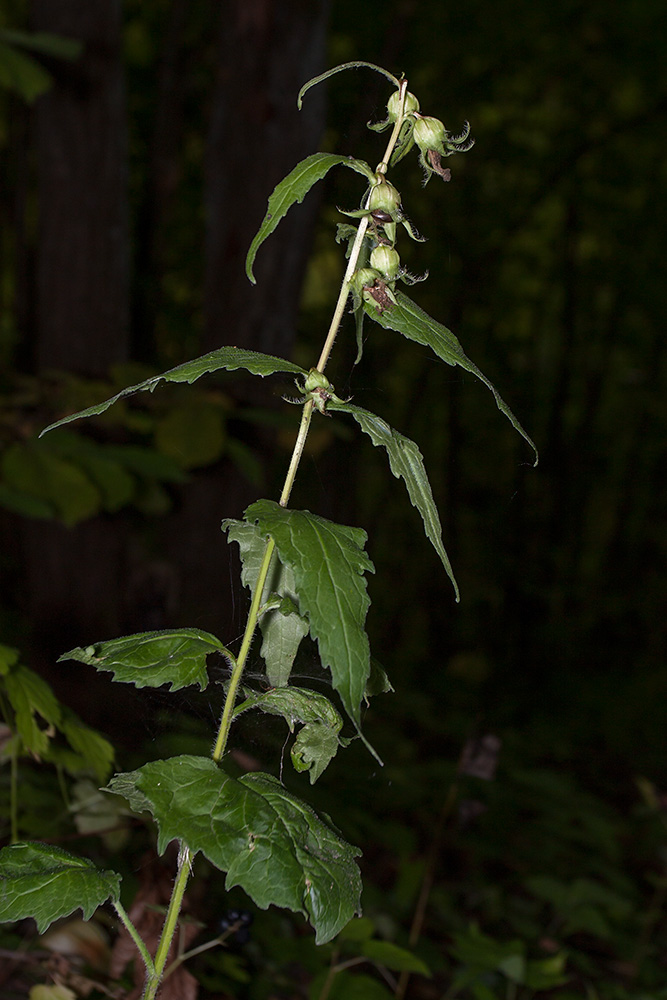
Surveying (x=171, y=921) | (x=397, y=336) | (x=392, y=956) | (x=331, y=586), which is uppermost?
(x=397, y=336)

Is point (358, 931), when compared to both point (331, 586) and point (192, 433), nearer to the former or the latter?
point (331, 586)

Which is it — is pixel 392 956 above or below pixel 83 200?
below

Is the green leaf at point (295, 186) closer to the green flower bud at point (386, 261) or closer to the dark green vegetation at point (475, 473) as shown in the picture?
the green flower bud at point (386, 261)

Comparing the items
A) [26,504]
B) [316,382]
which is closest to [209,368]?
[316,382]

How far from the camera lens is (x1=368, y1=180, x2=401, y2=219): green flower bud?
707 mm

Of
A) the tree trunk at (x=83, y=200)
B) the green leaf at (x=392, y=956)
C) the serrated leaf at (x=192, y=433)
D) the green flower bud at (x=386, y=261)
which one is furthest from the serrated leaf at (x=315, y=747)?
the tree trunk at (x=83, y=200)

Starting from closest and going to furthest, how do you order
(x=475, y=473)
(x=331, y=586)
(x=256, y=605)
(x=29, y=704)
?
(x=331, y=586) < (x=256, y=605) < (x=29, y=704) < (x=475, y=473)

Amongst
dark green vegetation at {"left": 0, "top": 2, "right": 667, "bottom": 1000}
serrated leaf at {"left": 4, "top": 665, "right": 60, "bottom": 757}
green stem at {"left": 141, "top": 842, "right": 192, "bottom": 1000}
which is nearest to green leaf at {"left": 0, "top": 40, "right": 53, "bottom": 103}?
dark green vegetation at {"left": 0, "top": 2, "right": 667, "bottom": 1000}

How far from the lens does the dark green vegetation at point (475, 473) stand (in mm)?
2352

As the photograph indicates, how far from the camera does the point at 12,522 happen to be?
173 inches

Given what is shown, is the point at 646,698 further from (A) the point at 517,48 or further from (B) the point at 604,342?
(A) the point at 517,48

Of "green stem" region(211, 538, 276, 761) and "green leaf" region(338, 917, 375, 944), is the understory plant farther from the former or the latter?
"green leaf" region(338, 917, 375, 944)

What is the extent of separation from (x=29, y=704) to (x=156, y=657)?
0.44 meters

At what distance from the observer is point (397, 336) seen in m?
7.40
